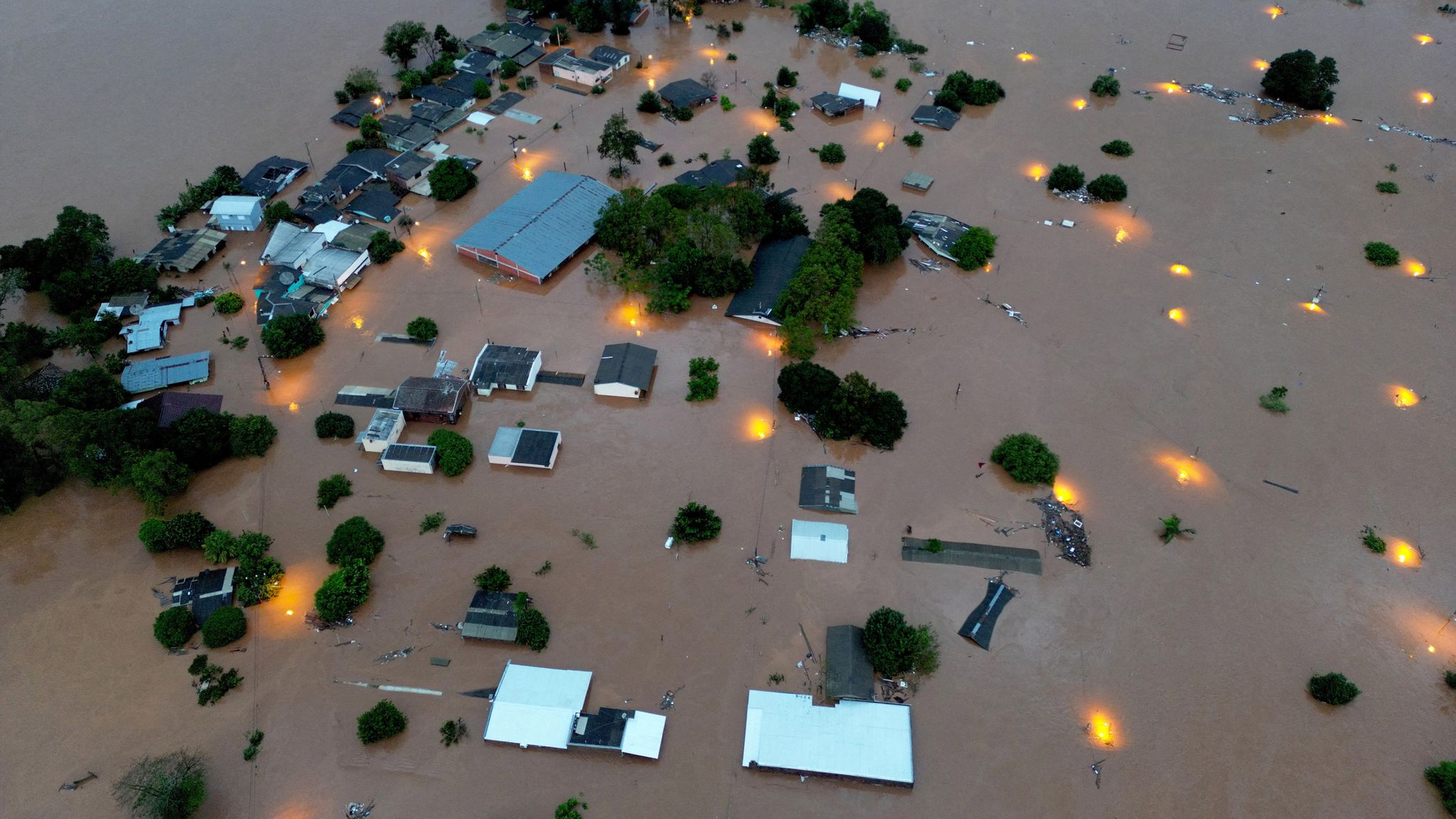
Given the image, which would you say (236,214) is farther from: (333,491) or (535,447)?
(535,447)

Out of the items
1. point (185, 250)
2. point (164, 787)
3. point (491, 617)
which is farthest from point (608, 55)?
point (164, 787)

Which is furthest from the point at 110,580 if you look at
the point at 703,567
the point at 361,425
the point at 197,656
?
the point at 703,567

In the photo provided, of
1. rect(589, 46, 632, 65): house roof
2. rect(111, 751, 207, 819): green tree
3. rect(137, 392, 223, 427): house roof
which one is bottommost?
rect(111, 751, 207, 819): green tree

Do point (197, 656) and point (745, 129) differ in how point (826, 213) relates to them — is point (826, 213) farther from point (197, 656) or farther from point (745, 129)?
point (197, 656)

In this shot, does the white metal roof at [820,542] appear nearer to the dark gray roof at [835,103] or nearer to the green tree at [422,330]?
the green tree at [422,330]

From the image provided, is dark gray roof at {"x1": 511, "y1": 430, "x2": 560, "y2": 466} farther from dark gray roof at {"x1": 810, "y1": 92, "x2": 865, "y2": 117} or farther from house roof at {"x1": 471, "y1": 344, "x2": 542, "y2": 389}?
dark gray roof at {"x1": 810, "y1": 92, "x2": 865, "y2": 117}

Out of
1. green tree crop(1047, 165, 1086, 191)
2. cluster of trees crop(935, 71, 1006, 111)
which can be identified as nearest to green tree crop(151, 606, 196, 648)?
green tree crop(1047, 165, 1086, 191)

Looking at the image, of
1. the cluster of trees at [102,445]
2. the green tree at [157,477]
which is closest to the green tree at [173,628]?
the green tree at [157,477]
